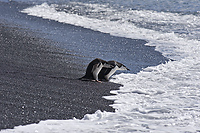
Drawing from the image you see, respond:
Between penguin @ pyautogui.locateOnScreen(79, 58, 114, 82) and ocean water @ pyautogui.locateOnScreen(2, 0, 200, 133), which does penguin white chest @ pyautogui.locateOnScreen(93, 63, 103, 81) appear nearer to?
penguin @ pyautogui.locateOnScreen(79, 58, 114, 82)

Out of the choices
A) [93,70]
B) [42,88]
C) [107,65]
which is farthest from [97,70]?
[42,88]

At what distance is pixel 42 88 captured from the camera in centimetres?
489

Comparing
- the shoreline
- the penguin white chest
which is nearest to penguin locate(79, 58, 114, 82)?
the penguin white chest

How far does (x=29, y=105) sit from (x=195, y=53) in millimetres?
6475

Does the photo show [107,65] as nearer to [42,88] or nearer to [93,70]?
[93,70]

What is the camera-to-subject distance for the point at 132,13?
18406 mm

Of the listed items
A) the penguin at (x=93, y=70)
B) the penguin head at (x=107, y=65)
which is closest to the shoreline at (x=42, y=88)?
the penguin at (x=93, y=70)

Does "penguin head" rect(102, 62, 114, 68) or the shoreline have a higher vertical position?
"penguin head" rect(102, 62, 114, 68)

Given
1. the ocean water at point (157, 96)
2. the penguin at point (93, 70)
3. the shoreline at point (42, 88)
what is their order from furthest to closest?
the penguin at point (93, 70), the shoreline at point (42, 88), the ocean water at point (157, 96)

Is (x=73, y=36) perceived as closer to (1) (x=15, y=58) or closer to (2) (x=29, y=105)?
(1) (x=15, y=58)

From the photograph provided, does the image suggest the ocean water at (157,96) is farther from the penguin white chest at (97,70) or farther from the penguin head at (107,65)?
the penguin white chest at (97,70)

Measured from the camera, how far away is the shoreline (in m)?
3.90

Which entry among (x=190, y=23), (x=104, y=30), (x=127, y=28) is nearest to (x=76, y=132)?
(x=104, y=30)

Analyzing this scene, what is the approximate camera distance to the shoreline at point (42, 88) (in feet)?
12.8
